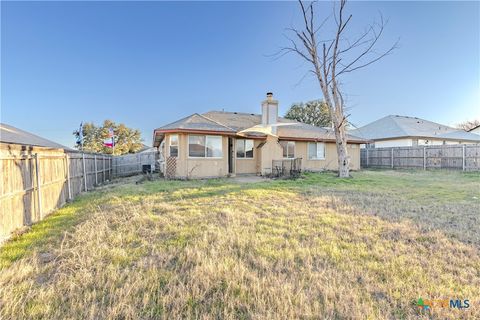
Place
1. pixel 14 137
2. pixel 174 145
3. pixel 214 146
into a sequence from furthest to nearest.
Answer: pixel 214 146 → pixel 174 145 → pixel 14 137

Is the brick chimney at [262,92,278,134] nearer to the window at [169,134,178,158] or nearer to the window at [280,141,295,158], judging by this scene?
the window at [280,141,295,158]

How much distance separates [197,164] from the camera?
1199 cm

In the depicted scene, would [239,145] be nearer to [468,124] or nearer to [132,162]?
[132,162]

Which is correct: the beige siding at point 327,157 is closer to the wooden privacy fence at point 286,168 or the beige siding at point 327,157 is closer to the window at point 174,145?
the wooden privacy fence at point 286,168

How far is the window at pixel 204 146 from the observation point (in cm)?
1195

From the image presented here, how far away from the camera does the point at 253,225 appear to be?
452 cm

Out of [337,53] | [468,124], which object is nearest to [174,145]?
[337,53]

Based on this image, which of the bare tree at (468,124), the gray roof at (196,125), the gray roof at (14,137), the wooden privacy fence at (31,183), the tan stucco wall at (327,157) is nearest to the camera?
the wooden privacy fence at (31,183)

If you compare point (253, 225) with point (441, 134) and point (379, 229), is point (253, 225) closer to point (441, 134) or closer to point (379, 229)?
point (379, 229)

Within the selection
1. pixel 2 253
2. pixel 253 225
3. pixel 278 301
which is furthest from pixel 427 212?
pixel 2 253

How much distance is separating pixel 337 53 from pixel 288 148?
649cm

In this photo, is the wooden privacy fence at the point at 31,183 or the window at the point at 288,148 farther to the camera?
the window at the point at 288,148

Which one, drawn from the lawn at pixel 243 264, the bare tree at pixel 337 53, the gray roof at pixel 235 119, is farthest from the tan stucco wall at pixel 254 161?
the lawn at pixel 243 264

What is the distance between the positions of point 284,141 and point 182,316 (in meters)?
13.7
